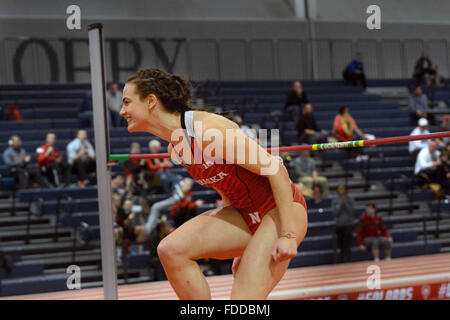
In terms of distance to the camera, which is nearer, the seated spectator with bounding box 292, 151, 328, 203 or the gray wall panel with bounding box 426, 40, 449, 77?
the seated spectator with bounding box 292, 151, 328, 203

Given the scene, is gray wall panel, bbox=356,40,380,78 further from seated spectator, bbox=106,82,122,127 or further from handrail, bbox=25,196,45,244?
handrail, bbox=25,196,45,244

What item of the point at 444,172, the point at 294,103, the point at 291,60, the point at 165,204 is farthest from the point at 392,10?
the point at 165,204

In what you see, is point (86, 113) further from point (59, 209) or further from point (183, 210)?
point (183, 210)

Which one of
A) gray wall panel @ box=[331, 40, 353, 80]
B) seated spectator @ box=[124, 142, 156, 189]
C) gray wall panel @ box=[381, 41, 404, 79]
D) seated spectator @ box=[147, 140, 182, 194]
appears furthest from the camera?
gray wall panel @ box=[381, 41, 404, 79]

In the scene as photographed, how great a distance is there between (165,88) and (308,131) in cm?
898

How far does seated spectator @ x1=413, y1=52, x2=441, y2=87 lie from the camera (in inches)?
640

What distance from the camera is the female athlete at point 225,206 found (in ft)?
9.07

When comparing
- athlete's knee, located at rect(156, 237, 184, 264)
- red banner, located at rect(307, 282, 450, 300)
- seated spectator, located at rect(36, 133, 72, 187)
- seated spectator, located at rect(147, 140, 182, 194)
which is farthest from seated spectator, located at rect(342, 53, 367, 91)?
athlete's knee, located at rect(156, 237, 184, 264)

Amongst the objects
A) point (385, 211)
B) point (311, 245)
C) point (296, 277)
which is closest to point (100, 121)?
point (296, 277)

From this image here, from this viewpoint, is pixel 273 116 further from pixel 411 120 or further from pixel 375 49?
pixel 375 49

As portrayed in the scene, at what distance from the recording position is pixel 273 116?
13273 mm

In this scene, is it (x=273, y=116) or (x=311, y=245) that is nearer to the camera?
(x=311, y=245)

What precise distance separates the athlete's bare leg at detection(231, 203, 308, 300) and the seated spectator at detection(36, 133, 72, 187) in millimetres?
7620

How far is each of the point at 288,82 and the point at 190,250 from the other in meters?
13.3
